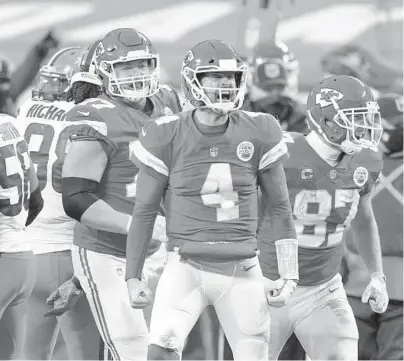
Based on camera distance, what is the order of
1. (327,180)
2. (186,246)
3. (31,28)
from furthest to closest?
(31,28) → (327,180) → (186,246)

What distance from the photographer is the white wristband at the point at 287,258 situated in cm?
368

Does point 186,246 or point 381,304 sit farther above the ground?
point 186,246

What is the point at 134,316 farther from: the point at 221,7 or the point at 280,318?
the point at 221,7

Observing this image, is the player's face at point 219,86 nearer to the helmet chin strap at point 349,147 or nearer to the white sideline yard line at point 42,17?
the helmet chin strap at point 349,147

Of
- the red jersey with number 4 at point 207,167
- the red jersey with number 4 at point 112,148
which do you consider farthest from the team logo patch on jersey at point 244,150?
the red jersey with number 4 at point 112,148

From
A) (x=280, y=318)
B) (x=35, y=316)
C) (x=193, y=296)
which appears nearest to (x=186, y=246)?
(x=193, y=296)

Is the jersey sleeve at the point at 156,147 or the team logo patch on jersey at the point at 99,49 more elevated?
the team logo patch on jersey at the point at 99,49

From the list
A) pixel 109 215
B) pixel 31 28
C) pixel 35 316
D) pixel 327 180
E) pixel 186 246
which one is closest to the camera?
pixel 186 246

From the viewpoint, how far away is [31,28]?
785 cm

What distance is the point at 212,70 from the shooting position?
3674 mm

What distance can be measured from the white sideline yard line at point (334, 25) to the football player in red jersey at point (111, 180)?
3.98 meters

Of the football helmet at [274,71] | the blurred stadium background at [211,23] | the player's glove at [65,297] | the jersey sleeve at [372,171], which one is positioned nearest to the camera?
the player's glove at [65,297]

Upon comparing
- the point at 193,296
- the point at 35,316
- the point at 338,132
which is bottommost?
the point at 35,316

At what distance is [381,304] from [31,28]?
4278 mm
